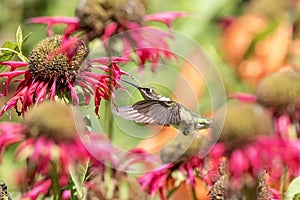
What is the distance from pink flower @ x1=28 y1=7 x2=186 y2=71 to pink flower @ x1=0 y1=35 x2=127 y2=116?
0.10 metres

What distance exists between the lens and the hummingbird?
1114 millimetres

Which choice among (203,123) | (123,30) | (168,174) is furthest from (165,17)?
(203,123)

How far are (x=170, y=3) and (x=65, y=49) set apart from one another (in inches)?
62.1

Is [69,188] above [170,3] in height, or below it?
below

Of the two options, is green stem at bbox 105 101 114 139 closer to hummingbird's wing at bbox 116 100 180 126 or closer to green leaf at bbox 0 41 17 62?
hummingbird's wing at bbox 116 100 180 126

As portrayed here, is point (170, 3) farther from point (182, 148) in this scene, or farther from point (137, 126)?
point (137, 126)

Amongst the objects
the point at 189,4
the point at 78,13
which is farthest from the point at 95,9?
the point at 189,4

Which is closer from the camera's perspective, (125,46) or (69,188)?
(69,188)

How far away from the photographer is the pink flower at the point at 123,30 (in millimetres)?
1505

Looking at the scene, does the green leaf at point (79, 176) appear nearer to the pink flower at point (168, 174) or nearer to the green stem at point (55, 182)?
the green stem at point (55, 182)

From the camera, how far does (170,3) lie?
294 centimetres

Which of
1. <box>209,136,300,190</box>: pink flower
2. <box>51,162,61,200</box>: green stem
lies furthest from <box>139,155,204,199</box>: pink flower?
<box>51,162,61,200</box>: green stem

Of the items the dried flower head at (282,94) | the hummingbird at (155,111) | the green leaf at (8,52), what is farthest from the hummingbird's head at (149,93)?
the dried flower head at (282,94)

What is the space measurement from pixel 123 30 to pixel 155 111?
0.51m
